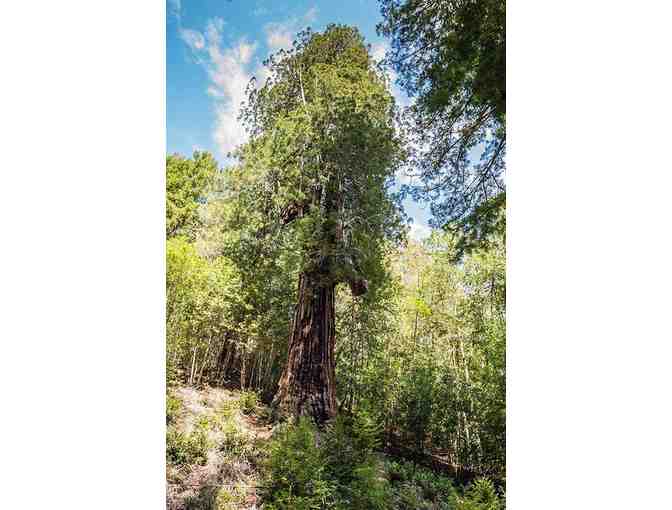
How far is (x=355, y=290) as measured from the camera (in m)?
1.89

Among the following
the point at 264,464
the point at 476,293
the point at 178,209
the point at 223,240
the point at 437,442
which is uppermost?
the point at 178,209

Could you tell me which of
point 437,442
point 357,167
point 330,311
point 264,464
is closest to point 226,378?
point 264,464

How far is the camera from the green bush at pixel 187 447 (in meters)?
1.92

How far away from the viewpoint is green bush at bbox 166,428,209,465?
75.7 inches

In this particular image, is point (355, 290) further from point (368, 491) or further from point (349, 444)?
point (368, 491)

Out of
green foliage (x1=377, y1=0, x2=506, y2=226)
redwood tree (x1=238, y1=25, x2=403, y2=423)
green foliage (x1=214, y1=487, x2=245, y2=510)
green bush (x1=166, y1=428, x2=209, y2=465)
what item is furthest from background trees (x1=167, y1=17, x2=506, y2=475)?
green foliage (x1=214, y1=487, x2=245, y2=510)

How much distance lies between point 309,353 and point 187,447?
669 millimetres

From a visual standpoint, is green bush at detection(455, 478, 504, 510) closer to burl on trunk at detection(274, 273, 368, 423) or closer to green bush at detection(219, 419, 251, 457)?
burl on trunk at detection(274, 273, 368, 423)

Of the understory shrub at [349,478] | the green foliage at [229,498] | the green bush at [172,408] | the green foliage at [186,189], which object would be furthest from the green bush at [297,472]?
the green foliage at [186,189]
